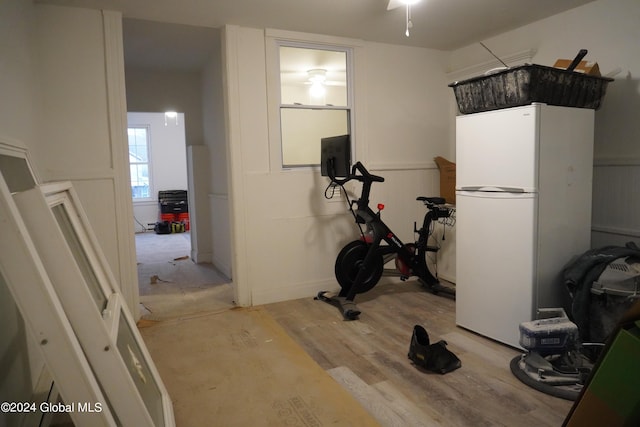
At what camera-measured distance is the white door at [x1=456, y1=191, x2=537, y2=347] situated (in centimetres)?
261

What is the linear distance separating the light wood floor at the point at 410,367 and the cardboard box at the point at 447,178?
1.20m

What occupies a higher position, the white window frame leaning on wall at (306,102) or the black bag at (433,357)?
the white window frame leaning on wall at (306,102)

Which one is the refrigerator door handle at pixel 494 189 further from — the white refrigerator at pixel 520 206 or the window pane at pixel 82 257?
the window pane at pixel 82 257

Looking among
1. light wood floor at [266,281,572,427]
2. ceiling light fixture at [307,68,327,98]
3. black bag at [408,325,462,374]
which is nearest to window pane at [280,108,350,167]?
ceiling light fixture at [307,68,327,98]

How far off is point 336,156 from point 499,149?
4.44 feet

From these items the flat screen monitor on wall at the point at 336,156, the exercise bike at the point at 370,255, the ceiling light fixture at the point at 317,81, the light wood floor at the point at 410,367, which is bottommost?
the light wood floor at the point at 410,367

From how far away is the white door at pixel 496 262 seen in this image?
2609 mm

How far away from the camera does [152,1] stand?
2.96 m

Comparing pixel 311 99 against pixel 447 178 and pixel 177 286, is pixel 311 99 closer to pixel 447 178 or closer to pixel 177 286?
pixel 447 178

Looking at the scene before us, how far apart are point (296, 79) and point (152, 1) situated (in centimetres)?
145

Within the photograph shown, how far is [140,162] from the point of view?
9.22m

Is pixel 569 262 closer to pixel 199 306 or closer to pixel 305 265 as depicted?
pixel 305 265

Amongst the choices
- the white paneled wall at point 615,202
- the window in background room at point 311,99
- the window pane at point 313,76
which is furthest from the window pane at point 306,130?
the white paneled wall at point 615,202

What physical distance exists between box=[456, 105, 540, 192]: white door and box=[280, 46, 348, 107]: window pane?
1.53 m
